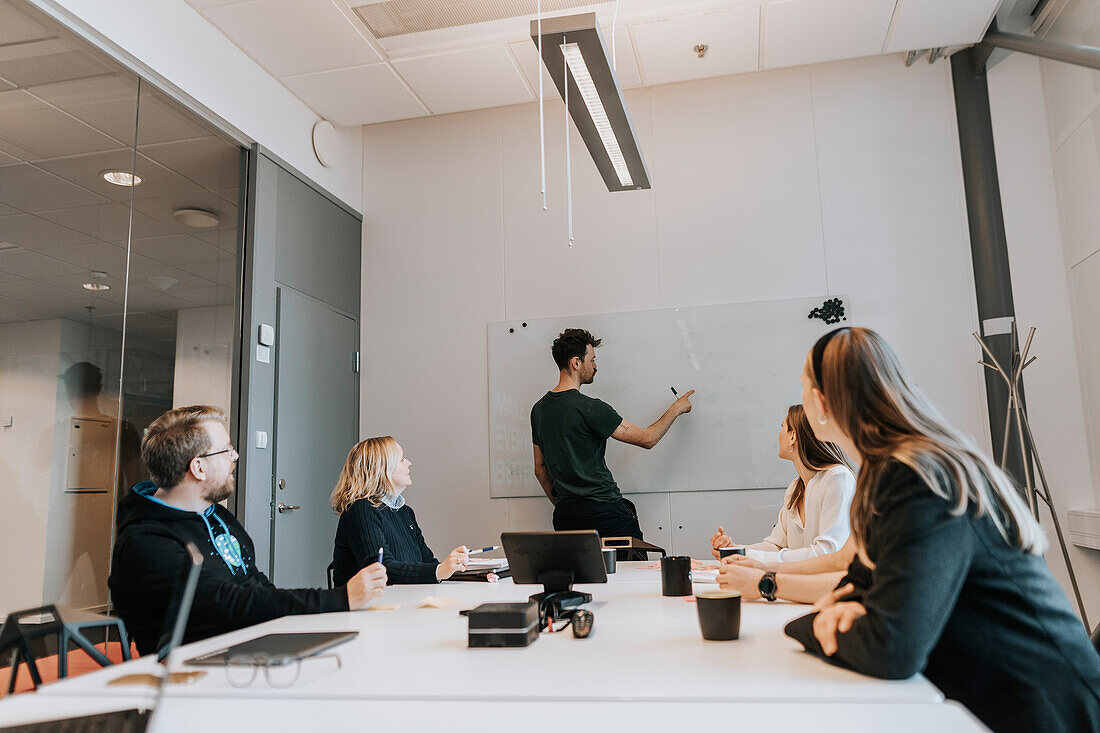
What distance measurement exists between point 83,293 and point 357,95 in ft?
7.11

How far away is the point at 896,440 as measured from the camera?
56.1 inches

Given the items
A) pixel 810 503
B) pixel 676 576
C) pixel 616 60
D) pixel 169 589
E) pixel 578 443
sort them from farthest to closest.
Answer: pixel 616 60 < pixel 578 443 < pixel 810 503 < pixel 676 576 < pixel 169 589

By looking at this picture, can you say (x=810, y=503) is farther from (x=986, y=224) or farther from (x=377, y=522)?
(x=986, y=224)

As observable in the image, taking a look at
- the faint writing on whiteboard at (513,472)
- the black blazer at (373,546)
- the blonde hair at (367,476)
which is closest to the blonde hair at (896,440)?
the black blazer at (373,546)

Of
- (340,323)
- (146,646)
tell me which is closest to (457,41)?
(340,323)

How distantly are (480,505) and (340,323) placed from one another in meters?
1.42

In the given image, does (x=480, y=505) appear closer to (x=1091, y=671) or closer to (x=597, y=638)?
(x=597, y=638)

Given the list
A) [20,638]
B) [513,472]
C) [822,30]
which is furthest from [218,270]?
[20,638]

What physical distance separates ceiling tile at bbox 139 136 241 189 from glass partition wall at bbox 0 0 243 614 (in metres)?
0.01

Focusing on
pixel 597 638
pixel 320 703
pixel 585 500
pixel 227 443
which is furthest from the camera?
pixel 585 500

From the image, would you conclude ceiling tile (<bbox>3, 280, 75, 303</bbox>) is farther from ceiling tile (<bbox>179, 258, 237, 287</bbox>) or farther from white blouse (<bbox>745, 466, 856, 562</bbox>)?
white blouse (<bbox>745, 466, 856, 562</bbox>)

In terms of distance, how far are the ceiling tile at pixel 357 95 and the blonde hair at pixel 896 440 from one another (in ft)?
12.0

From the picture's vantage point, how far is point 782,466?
14.9ft

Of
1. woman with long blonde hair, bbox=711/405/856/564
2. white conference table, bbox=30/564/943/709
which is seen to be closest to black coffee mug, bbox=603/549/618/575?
woman with long blonde hair, bbox=711/405/856/564
